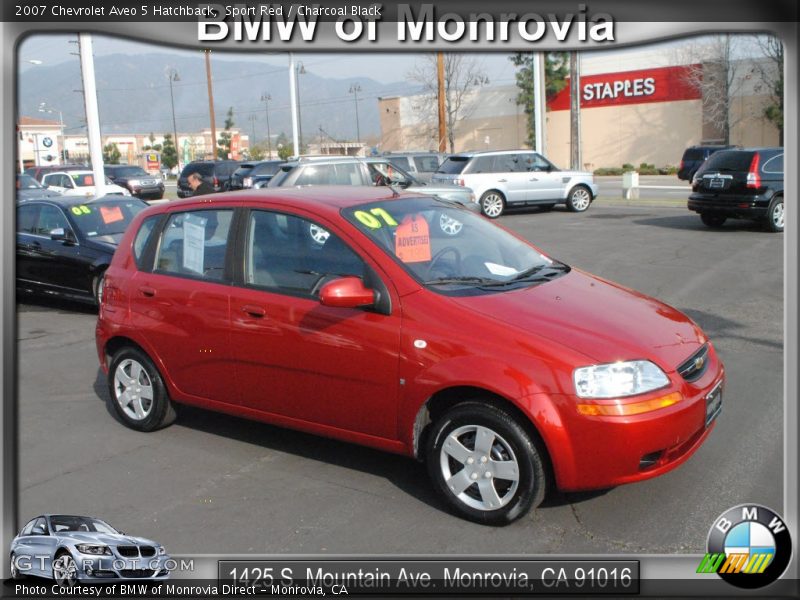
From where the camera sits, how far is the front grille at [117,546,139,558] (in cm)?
410

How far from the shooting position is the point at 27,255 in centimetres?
1113

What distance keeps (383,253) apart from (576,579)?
207 cm

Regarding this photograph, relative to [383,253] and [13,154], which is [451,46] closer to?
[383,253]

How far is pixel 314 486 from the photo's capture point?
4.95 metres

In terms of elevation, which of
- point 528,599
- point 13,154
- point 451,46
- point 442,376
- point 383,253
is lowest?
point 528,599

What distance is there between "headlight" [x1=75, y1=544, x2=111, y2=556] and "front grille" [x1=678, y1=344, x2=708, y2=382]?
3083mm

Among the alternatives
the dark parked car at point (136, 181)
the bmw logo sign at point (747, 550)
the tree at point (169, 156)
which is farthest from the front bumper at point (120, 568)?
the tree at point (169, 156)

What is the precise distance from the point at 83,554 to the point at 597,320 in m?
2.91

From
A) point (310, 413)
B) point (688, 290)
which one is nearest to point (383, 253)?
point (310, 413)

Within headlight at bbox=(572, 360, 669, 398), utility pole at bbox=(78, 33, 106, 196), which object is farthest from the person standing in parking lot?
headlight at bbox=(572, 360, 669, 398)

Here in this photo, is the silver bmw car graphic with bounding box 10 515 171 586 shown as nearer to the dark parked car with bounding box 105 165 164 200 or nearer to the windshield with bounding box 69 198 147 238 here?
the windshield with bounding box 69 198 147 238

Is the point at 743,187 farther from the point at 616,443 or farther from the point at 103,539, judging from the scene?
the point at 103,539

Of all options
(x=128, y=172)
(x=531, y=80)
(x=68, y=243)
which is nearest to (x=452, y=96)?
(x=531, y=80)

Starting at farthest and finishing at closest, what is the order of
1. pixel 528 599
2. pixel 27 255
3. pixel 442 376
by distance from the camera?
pixel 27 255
pixel 442 376
pixel 528 599
